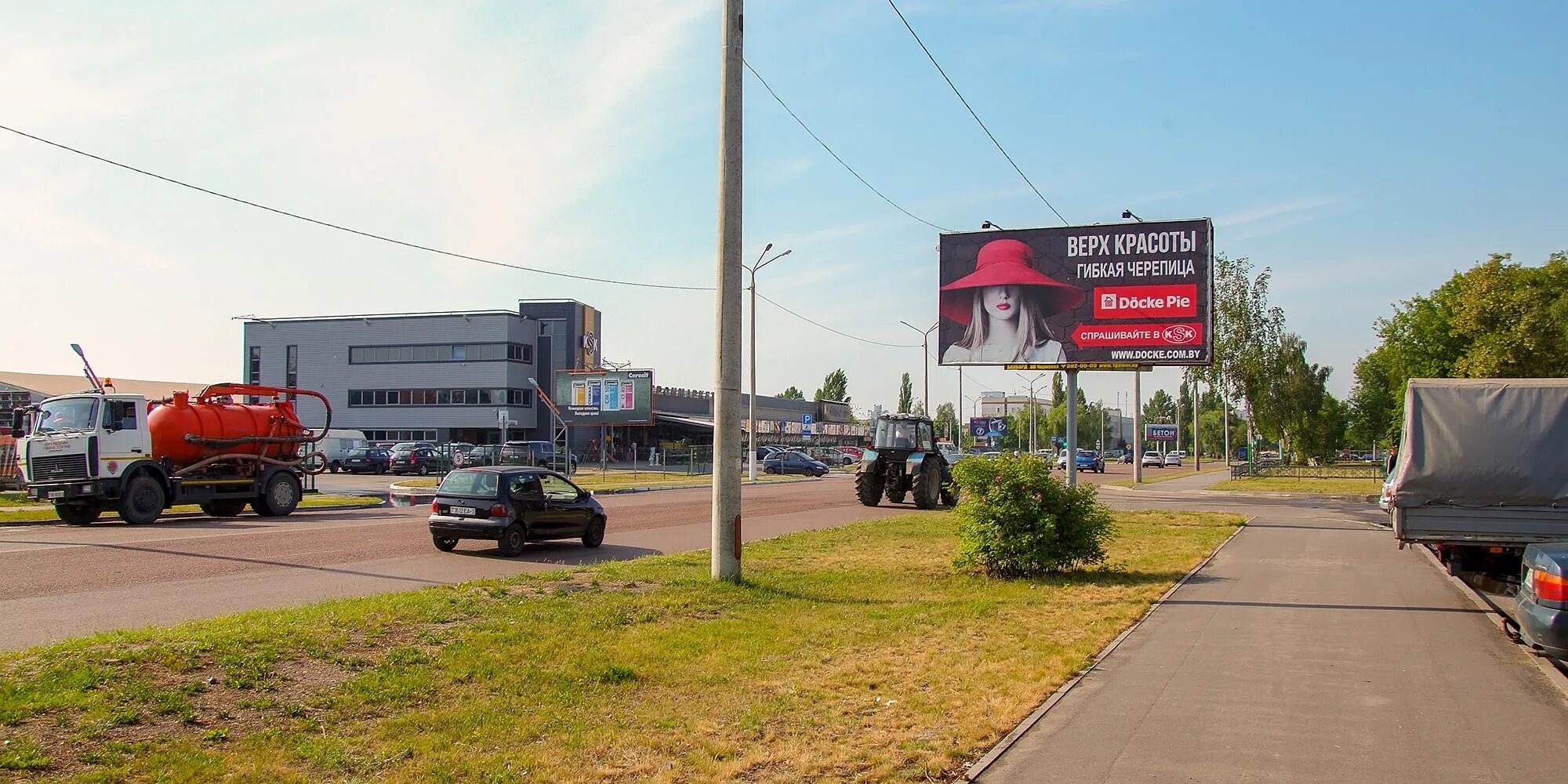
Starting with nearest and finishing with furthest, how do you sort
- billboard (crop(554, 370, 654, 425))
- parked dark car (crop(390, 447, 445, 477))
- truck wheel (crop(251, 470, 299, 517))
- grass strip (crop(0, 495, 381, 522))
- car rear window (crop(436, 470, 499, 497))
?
1. car rear window (crop(436, 470, 499, 497))
2. grass strip (crop(0, 495, 381, 522))
3. truck wheel (crop(251, 470, 299, 517))
4. parked dark car (crop(390, 447, 445, 477))
5. billboard (crop(554, 370, 654, 425))

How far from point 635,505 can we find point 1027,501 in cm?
1776

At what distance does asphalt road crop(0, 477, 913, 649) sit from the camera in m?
10.4

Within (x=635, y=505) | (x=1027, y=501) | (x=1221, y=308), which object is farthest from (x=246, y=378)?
(x=1027, y=501)

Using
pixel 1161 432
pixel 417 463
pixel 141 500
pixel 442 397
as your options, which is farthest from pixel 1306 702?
pixel 1161 432

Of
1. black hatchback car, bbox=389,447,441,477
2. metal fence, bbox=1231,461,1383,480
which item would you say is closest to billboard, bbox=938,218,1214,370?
metal fence, bbox=1231,461,1383,480

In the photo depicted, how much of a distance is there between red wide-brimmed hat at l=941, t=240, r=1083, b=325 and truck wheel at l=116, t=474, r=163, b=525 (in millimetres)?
19894

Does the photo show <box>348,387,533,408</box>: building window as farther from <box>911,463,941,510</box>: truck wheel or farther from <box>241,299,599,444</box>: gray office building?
<box>911,463,941,510</box>: truck wheel

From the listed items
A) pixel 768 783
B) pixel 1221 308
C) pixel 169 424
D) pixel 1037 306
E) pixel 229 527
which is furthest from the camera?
pixel 1221 308

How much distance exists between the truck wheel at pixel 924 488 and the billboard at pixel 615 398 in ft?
99.2

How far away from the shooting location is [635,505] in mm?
29719

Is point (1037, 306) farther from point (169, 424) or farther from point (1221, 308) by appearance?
point (1221, 308)

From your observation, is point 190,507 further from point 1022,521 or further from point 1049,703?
point 1049,703

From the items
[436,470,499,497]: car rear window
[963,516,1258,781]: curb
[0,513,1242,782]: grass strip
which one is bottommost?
[963,516,1258,781]: curb

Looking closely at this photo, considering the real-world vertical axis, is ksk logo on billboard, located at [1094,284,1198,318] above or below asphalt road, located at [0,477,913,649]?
above
